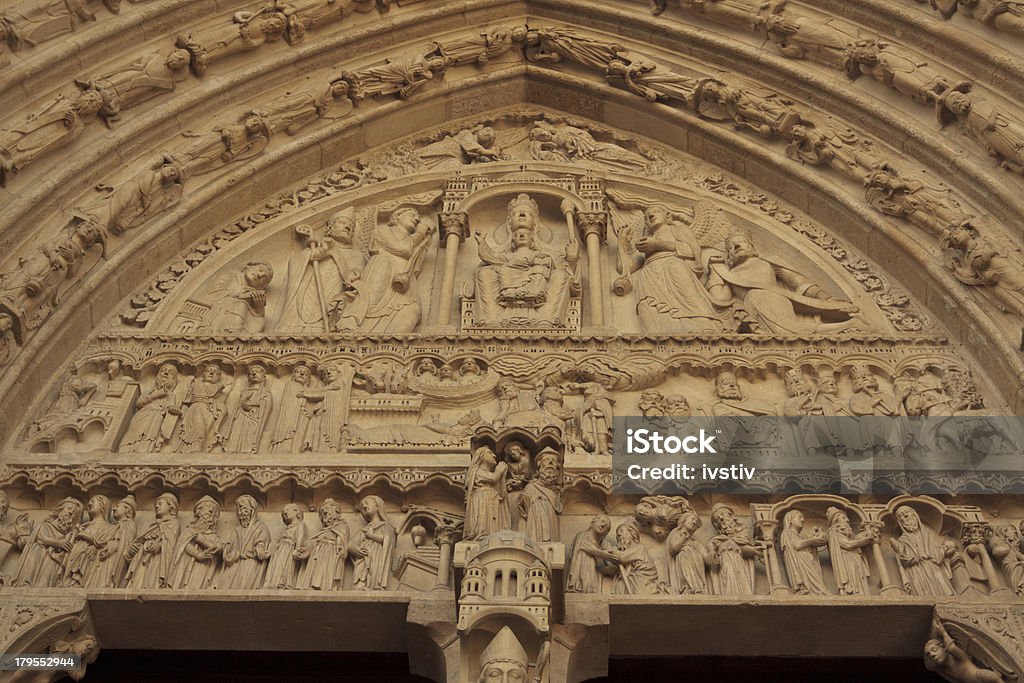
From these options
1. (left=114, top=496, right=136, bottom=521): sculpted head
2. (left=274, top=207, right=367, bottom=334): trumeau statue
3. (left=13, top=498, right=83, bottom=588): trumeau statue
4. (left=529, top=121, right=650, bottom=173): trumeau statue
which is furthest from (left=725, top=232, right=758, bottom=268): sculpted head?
(left=13, top=498, right=83, bottom=588): trumeau statue

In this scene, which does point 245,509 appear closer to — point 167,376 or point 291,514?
point 291,514

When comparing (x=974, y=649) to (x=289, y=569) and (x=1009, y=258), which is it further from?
(x=289, y=569)

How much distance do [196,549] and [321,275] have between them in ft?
10.0

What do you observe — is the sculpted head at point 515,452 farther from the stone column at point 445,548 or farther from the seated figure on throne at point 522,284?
the seated figure on throne at point 522,284

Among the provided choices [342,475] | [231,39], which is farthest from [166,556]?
[231,39]

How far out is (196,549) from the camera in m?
7.47

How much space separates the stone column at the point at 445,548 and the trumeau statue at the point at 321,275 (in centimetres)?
221

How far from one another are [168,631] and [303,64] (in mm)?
5343

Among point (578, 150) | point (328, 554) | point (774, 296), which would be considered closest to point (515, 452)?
point (328, 554)

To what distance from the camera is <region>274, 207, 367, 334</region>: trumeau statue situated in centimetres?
951

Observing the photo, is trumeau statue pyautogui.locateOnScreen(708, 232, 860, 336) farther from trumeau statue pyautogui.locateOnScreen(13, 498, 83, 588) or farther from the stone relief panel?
trumeau statue pyautogui.locateOnScreen(13, 498, 83, 588)

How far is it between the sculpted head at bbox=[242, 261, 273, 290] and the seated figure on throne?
62.0 inches

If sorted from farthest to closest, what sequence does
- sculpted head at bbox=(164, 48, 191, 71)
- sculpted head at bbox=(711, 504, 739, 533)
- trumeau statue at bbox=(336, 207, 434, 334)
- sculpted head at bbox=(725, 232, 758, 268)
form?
sculpted head at bbox=(164, 48, 191, 71), sculpted head at bbox=(725, 232, 758, 268), trumeau statue at bbox=(336, 207, 434, 334), sculpted head at bbox=(711, 504, 739, 533)

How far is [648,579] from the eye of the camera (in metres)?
7.34
